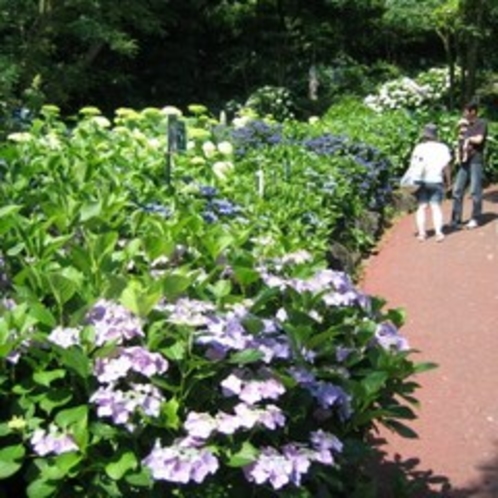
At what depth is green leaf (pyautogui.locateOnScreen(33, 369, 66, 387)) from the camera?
104 inches

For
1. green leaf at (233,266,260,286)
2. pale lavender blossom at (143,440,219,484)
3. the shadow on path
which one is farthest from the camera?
the shadow on path

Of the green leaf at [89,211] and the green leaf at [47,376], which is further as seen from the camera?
the green leaf at [89,211]

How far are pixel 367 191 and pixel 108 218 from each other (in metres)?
7.32

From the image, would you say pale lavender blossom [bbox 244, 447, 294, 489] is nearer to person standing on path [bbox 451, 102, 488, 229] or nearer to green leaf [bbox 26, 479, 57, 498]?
green leaf [bbox 26, 479, 57, 498]

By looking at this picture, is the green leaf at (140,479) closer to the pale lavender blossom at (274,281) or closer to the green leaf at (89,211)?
the pale lavender blossom at (274,281)

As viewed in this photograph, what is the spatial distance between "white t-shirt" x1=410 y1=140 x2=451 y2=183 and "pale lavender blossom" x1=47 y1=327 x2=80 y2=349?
806 centimetres

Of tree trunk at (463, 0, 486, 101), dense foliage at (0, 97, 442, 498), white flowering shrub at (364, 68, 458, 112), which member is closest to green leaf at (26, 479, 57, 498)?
dense foliage at (0, 97, 442, 498)

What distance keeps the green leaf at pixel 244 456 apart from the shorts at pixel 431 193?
8.01 m

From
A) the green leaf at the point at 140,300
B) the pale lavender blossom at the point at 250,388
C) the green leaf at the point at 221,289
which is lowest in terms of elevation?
the pale lavender blossom at the point at 250,388

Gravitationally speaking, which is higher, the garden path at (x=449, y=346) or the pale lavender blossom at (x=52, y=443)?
the garden path at (x=449, y=346)

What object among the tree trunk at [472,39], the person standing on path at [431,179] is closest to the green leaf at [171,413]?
the person standing on path at [431,179]

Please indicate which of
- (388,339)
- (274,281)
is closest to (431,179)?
(388,339)

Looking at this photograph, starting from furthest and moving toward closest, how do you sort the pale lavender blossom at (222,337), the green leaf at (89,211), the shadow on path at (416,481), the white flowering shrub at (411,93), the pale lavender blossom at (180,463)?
the white flowering shrub at (411,93)
the shadow on path at (416,481)
the green leaf at (89,211)
the pale lavender blossom at (222,337)
the pale lavender blossom at (180,463)

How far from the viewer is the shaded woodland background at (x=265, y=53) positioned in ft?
62.1
